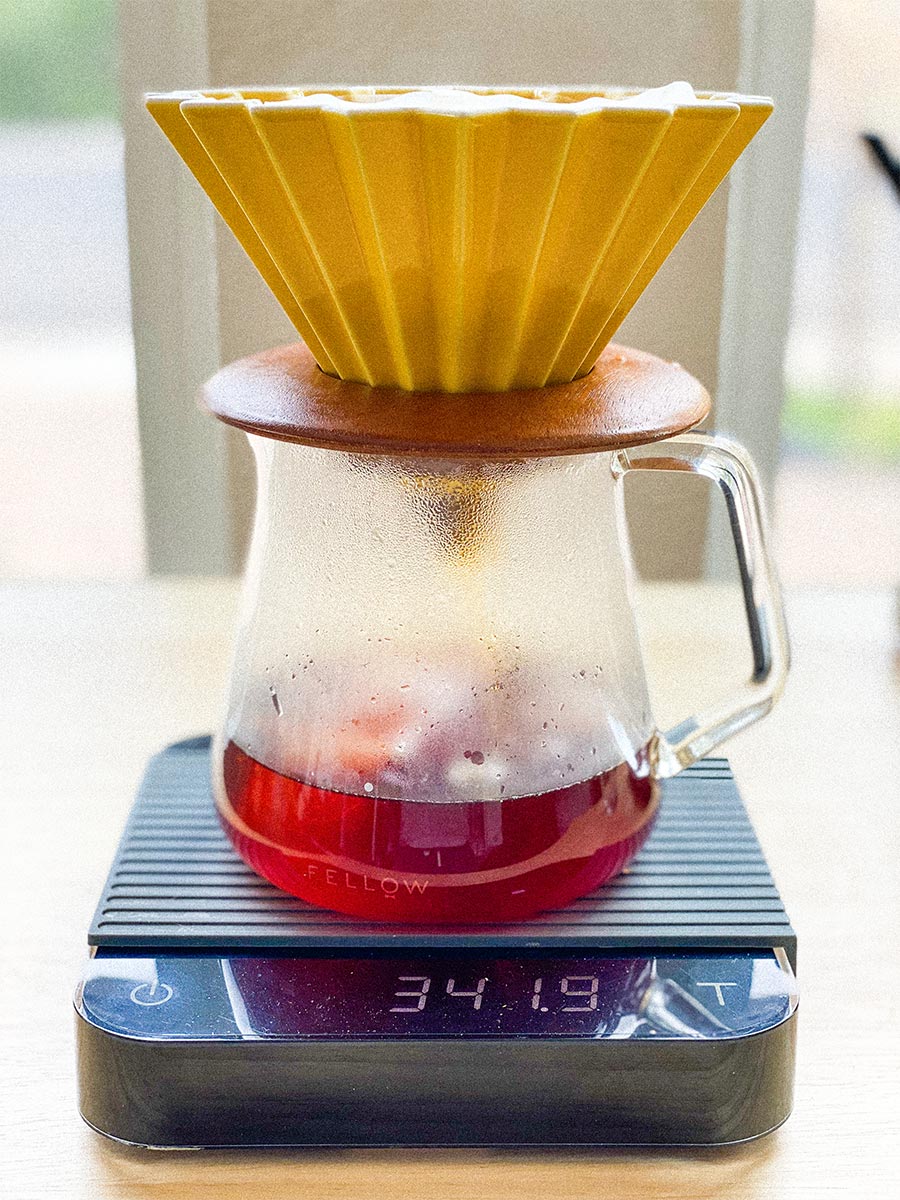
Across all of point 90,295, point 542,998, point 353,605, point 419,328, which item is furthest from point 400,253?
point 90,295

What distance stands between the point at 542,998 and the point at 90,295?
856 mm

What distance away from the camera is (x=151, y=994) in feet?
1.53

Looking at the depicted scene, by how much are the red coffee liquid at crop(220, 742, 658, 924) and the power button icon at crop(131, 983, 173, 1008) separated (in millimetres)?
61

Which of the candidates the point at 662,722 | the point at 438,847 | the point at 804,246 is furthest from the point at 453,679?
the point at 804,246

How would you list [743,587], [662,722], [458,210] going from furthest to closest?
1. [662,722]
2. [743,587]
3. [458,210]

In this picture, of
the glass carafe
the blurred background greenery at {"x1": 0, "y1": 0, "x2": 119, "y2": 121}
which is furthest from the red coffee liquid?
the blurred background greenery at {"x1": 0, "y1": 0, "x2": 119, "y2": 121}

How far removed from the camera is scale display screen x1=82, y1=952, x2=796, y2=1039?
450 millimetres

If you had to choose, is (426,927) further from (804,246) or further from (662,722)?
(804,246)

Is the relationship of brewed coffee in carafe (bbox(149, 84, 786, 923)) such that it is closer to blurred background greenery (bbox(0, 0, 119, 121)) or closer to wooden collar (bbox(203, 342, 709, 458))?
wooden collar (bbox(203, 342, 709, 458))

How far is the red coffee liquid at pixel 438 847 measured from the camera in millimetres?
474

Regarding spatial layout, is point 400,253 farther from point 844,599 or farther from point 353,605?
point 844,599

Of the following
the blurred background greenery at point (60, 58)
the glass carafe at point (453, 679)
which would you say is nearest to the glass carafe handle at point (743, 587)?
the glass carafe at point (453, 679)

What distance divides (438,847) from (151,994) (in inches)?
4.4

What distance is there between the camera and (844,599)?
972 mm
